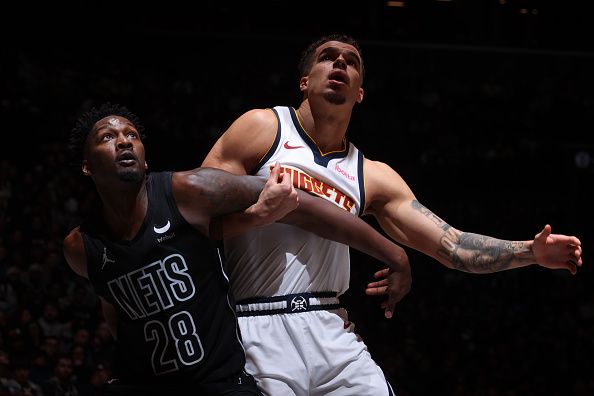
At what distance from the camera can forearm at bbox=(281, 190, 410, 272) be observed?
3.52 metres

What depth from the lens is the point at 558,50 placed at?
52.0 ft

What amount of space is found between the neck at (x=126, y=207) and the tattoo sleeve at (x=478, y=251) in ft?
4.55

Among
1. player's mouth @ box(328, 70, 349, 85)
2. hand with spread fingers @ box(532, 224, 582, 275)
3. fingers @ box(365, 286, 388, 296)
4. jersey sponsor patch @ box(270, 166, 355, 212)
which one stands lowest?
fingers @ box(365, 286, 388, 296)

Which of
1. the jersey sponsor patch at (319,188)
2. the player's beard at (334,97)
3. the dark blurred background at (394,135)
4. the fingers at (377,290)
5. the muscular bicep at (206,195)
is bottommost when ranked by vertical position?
the dark blurred background at (394,135)

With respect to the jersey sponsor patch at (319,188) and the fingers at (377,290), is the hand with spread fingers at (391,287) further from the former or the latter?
the jersey sponsor patch at (319,188)

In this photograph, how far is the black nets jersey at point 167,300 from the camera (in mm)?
3180

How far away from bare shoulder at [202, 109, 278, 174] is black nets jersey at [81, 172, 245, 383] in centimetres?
51

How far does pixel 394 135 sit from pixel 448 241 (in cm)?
979

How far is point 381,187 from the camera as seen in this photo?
4023 millimetres

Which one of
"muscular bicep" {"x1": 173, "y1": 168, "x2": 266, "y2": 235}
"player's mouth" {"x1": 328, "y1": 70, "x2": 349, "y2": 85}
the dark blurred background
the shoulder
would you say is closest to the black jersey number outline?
"muscular bicep" {"x1": 173, "y1": 168, "x2": 266, "y2": 235}

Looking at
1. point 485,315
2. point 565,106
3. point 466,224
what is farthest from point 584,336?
point 565,106

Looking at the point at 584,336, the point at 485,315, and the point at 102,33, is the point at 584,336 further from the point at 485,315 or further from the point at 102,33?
the point at 102,33

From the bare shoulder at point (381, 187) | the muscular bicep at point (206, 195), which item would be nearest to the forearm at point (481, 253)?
the bare shoulder at point (381, 187)

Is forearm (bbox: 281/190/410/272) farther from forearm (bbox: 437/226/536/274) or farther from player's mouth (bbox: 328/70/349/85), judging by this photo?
player's mouth (bbox: 328/70/349/85)
